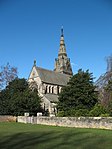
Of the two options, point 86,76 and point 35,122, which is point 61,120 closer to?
point 35,122

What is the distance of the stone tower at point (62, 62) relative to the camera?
279 ft

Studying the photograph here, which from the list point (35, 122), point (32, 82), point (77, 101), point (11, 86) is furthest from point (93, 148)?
point (32, 82)

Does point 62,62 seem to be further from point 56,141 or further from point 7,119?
point 56,141

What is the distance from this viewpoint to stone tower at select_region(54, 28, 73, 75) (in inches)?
3349

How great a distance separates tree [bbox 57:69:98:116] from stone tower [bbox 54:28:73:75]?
129 feet

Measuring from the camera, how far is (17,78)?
54.3 metres

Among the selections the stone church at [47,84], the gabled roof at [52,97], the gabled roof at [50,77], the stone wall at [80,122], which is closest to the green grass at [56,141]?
the stone wall at [80,122]

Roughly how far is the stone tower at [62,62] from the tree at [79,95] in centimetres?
3935

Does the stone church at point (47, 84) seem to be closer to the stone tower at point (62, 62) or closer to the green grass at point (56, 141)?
the stone tower at point (62, 62)

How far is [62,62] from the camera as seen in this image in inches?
3403

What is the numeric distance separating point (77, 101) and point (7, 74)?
17.7 metres

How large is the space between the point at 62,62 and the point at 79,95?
1759 inches

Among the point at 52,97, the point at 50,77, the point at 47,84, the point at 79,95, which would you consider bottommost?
the point at 79,95

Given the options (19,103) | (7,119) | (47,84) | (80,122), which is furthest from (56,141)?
(47,84)
